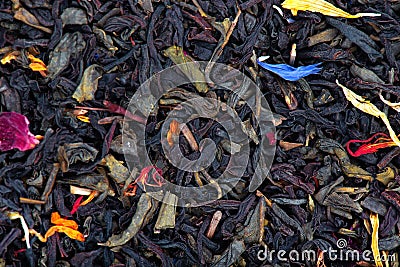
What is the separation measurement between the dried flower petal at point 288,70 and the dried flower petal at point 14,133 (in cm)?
60

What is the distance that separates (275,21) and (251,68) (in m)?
0.14

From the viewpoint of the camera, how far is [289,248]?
1.42 meters

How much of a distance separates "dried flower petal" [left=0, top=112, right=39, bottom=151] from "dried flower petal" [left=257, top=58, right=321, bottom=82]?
0.60 metres

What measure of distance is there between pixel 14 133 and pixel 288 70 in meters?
0.69

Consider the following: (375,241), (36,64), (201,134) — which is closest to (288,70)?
(201,134)

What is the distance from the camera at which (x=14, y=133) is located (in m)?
1.26

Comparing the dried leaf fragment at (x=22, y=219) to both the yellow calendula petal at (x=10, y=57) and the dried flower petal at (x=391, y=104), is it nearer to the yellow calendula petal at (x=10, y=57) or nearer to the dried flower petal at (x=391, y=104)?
the yellow calendula petal at (x=10, y=57)

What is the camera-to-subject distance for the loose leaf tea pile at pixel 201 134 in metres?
1.29

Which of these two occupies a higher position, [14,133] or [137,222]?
[14,133]

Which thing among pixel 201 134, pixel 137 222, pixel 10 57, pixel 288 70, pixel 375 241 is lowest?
pixel 375 241

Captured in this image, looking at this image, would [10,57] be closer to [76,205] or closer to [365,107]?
[76,205]

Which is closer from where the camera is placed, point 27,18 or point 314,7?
point 27,18

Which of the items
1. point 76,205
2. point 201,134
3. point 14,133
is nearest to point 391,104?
point 201,134

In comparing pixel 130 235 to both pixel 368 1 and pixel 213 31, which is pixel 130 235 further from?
pixel 368 1
